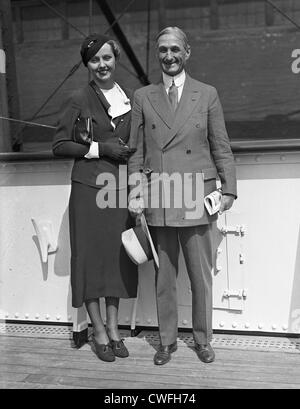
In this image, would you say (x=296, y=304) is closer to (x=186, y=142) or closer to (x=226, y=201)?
(x=226, y=201)

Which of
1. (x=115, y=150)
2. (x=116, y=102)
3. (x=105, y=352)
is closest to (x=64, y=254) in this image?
(x=105, y=352)

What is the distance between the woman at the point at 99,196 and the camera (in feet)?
8.98

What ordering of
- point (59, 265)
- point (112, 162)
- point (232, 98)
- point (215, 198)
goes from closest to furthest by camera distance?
point (215, 198) → point (112, 162) → point (59, 265) → point (232, 98)

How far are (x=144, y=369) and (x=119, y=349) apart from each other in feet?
0.69

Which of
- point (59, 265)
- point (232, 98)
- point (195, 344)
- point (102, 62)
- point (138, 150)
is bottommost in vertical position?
point (195, 344)

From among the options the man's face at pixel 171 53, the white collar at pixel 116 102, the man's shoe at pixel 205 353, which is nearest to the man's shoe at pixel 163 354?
the man's shoe at pixel 205 353

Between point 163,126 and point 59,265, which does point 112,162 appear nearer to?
point 163,126

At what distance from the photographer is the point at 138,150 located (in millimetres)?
2719

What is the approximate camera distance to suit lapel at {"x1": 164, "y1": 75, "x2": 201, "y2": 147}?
2592 millimetres

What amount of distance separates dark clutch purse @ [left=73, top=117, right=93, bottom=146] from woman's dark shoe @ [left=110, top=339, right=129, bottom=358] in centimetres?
97

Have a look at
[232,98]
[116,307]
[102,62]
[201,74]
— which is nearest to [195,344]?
[116,307]

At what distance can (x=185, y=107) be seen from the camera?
2.60 m

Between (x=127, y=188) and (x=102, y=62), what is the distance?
60 cm

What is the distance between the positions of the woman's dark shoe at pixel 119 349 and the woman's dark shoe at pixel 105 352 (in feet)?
0.06
